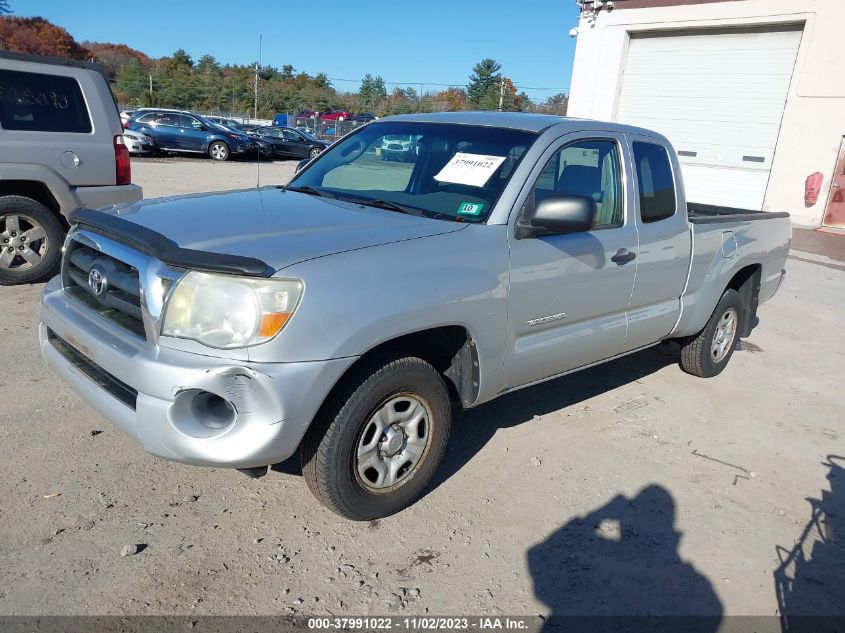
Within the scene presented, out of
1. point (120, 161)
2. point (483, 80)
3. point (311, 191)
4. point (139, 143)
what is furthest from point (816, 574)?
point (483, 80)

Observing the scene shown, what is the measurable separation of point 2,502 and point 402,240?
218 centimetres

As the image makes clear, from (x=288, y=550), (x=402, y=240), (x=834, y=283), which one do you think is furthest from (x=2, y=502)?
(x=834, y=283)

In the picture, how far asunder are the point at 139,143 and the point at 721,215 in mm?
21017

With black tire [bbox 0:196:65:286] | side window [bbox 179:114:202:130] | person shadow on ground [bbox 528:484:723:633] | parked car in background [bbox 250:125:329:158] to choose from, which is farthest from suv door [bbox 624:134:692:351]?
parked car in background [bbox 250:125:329:158]

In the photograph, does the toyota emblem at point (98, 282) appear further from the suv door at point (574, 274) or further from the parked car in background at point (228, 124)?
the parked car in background at point (228, 124)

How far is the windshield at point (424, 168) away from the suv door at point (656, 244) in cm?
103

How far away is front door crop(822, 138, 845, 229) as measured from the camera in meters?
15.7

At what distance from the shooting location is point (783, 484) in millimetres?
3957

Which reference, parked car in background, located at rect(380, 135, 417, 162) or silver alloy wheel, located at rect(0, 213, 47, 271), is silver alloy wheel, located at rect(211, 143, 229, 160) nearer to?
silver alloy wheel, located at rect(0, 213, 47, 271)

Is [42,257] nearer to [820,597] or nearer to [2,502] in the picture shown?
[2,502]

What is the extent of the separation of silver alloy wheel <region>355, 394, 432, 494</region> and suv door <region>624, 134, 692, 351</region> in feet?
5.69

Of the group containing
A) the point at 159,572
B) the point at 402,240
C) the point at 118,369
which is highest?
the point at 402,240

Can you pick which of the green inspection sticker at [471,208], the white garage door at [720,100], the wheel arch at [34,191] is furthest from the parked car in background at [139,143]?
the green inspection sticker at [471,208]

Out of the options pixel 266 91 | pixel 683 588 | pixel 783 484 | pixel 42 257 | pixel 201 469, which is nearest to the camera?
pixel 683 588
